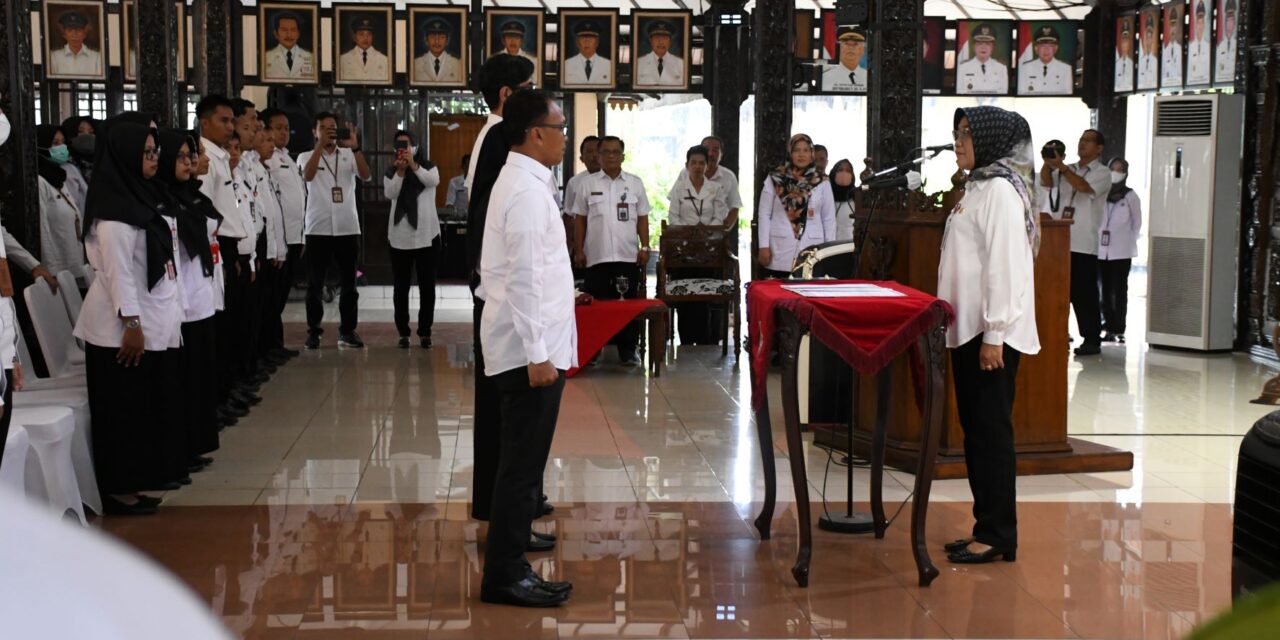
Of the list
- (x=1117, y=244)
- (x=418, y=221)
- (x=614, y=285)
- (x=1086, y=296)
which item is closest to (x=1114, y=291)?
(x=1117, y=244)

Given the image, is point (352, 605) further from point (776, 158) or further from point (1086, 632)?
point (776, 158)

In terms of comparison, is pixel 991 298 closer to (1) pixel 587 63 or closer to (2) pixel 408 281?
(2) pixel 408 281

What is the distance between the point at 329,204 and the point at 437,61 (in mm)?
2579

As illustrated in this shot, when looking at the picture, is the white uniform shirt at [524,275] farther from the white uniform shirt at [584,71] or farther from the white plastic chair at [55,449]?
the white uniform shirt at [584,71]

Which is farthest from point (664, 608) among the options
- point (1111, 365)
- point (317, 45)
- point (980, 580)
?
point (317, 45)

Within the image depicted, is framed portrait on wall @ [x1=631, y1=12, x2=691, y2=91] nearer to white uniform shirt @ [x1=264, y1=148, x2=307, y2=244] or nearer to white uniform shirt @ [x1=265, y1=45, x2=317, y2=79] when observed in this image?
white uniform shirt @ [x1=265, y1=45, x2=317, y2=79]

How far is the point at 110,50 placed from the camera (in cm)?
1248

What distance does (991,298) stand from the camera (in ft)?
14.6

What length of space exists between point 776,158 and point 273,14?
4708 mm

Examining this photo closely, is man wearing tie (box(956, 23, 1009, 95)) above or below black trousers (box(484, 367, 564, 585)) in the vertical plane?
above

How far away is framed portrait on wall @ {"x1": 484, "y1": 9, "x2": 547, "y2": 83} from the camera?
1203 cm

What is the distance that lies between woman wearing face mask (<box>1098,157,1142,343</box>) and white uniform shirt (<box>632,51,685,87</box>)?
3.80 metres

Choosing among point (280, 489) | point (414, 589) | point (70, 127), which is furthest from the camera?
point (70, 127)

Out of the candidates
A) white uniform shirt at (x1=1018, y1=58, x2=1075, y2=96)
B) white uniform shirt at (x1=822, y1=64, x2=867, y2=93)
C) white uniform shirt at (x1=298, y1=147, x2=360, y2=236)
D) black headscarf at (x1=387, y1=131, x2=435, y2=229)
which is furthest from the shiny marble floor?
white uniform shirt at (x1=1018, y1=58, x2=1075, y2=96)
